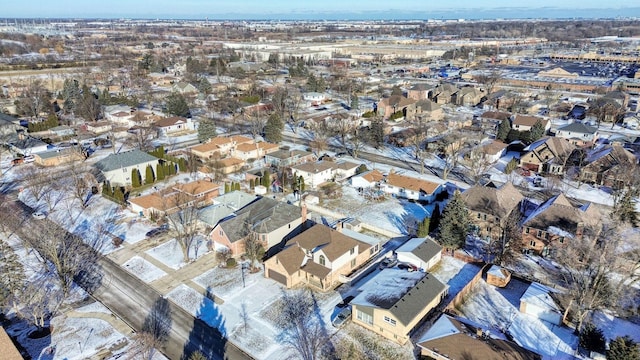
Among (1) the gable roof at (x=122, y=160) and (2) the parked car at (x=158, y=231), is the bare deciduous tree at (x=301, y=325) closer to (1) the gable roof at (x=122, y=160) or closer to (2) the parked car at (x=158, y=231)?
(2) the parked car at (x=158, y=231)

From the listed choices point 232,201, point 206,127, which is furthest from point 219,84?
A: point 232,201

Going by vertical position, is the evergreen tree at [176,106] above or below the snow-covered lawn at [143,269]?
above

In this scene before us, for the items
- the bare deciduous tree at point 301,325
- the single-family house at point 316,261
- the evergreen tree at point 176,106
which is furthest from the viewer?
the evergreen tree at point 176,106

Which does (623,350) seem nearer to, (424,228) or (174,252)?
(424,228)

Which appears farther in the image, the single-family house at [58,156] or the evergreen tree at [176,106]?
the evergreen tree at [176,106]

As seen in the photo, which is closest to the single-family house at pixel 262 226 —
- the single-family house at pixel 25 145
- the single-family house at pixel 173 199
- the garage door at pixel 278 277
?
the garage door at pixel 278 277

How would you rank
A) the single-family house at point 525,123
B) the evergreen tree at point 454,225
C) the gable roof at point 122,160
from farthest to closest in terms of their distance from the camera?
the single-family house at point 525,123, the gable roof at point 122,160, the evergreen tree at point 454,225

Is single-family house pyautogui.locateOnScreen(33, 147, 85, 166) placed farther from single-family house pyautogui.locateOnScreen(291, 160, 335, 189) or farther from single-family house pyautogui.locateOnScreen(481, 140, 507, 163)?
single-family house pyautogui.locateOnScreen(481, 140, 507, 163)

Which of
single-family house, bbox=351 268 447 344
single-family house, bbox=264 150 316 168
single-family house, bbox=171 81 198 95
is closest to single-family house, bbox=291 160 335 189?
single-family house, bbox=264 150 316 168
